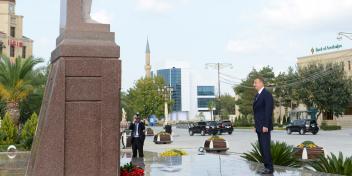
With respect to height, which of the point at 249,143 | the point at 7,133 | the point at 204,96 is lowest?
the point at 249,143

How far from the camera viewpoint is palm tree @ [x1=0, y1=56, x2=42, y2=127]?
32031 millimetres

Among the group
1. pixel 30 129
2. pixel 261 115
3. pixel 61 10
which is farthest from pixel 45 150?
pixel 30 129

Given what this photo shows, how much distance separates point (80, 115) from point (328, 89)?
5551 cm

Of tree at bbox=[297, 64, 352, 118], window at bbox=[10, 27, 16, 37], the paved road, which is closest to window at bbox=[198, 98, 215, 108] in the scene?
window at bbox=[10, 27, 16, 37]

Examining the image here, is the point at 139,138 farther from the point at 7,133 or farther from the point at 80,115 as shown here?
the point at 7,133

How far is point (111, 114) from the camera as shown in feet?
24.0

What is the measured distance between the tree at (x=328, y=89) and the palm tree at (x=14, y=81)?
38.1 meters

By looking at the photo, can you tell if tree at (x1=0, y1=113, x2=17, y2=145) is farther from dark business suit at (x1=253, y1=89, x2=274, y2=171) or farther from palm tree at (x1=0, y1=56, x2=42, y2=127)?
dark business suit at (x1=253, y1=89, x2=274, y2=171)

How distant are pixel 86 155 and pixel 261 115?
3251mm

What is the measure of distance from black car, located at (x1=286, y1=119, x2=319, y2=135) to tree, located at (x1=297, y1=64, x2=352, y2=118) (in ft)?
46.4

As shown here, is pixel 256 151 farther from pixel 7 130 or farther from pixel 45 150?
pixel 7 130

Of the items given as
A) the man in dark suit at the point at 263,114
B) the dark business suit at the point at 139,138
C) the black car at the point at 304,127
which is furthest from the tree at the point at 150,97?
the man in dark suit at the point at 263,114

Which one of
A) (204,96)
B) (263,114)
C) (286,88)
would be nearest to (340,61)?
(286,88)

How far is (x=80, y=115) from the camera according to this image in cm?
720
